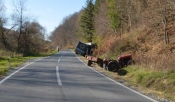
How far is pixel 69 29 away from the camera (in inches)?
6284

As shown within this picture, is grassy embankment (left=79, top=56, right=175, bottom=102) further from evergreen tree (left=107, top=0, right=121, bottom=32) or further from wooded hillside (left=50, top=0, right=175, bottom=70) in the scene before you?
evergreen tree (left=107, top=0, right=121, bottom=32)

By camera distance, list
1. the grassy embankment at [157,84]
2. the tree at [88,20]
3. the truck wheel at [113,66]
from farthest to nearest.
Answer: the tree at [88,20]
the truck wheel at [113,66]
the grassy embankment at [157,84]

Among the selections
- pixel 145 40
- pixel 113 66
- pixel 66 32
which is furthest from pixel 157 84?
pixel 66 32

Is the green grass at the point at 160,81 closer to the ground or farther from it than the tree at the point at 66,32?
closer to the ground

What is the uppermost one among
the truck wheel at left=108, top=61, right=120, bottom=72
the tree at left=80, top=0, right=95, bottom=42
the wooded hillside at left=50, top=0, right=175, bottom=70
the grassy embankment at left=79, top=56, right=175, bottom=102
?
the tree at left=80, top=0, right=95, bottom=42

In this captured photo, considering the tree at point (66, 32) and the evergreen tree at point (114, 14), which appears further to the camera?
the tree at point (66, 32)

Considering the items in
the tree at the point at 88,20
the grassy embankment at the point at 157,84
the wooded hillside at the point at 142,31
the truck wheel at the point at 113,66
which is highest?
the tree at the point at 88,20

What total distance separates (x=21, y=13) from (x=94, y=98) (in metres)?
56.8

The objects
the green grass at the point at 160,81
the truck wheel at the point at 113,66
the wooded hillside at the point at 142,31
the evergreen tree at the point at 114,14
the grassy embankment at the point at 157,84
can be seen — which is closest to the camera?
the grassy embankment at the point at 157,84

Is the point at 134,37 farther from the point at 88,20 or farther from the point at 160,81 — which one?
the point at 88,20

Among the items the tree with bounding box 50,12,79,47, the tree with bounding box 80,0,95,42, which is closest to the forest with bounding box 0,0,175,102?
the tree with bounding box 80,0,95,42

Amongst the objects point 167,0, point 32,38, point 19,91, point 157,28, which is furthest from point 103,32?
point 19,91

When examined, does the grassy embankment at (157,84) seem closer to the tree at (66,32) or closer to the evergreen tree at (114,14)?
the evergreen tree at (114,14)

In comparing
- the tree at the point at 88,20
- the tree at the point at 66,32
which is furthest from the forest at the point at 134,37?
the tree at the point at 66,32
